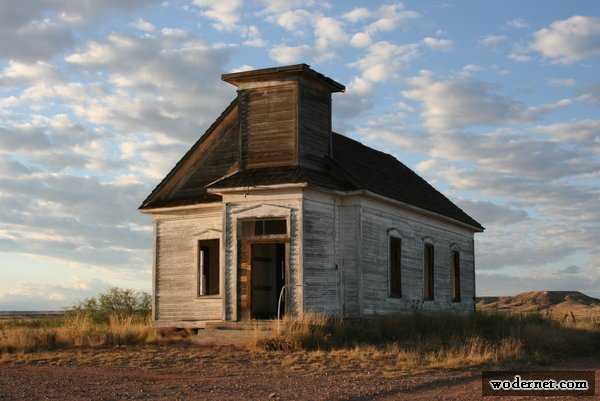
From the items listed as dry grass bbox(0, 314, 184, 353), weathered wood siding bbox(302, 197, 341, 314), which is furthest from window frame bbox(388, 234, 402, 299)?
dry grass bbox(0, 314, 184, 353)

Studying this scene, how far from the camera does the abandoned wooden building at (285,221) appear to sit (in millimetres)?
19953

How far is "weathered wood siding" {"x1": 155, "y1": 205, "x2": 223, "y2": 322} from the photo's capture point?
22781 mm

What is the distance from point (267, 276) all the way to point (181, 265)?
2.58 m

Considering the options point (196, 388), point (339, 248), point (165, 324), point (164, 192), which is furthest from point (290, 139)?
point (196, 388)

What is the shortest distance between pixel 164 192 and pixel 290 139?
5138 millimetres

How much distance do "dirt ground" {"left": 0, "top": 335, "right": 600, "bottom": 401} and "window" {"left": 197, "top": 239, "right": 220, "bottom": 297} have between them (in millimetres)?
4421

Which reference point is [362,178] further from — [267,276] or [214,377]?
[214,377]

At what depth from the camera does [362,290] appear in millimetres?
20781

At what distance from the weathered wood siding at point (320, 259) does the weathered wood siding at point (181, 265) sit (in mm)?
3602

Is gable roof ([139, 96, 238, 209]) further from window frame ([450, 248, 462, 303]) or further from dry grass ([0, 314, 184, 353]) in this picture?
window frame ([450, 248, 462, 303])

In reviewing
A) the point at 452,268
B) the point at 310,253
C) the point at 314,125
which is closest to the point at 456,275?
the point at 452,268

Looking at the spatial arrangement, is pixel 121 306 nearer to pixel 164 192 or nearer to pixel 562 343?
pixel 164 192

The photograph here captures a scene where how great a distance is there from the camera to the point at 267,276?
78.9ft

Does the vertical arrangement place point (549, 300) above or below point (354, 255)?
below
